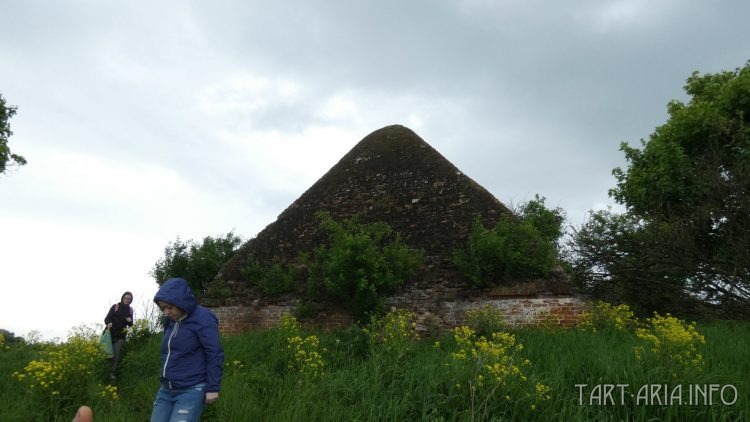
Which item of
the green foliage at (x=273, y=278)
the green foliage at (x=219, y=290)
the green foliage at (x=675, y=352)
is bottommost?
the green foliage at (x=675, y=352)

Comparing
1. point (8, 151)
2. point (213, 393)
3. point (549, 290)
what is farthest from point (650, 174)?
point (8, 151)

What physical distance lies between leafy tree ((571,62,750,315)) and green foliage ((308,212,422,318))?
6028mm

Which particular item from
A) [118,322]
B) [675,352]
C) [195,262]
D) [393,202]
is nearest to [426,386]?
[675,352]

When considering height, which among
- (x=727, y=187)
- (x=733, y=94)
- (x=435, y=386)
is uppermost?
(x=733, y=94)

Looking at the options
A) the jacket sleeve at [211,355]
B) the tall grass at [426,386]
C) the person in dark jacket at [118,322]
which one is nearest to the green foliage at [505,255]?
the tall grass at [426,386]

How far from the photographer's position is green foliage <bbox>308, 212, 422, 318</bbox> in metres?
8.95

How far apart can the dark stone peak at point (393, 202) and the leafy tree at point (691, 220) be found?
14.4 feet

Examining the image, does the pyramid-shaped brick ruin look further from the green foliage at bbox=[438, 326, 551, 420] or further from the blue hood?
the blue hood

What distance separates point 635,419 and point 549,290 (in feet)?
13.3

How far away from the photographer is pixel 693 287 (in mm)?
10945

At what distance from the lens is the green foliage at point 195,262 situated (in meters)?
17.6

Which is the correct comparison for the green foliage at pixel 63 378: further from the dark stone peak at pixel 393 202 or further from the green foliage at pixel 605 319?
the green foliage at pixel 605 319

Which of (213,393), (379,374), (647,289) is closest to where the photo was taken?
(213,393)

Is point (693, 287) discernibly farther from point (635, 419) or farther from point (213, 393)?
point (213, 393)
